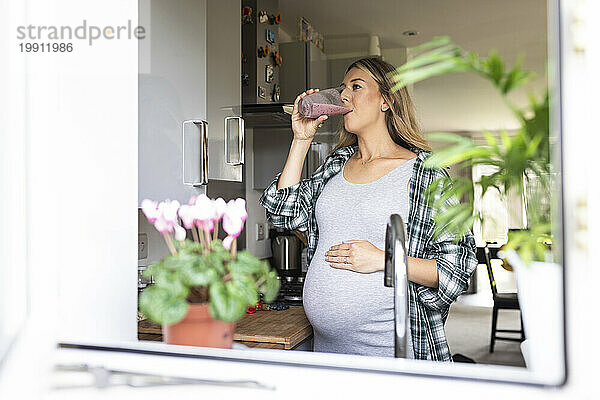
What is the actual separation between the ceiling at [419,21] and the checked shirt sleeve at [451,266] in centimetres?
199

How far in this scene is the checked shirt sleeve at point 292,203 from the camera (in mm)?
1972

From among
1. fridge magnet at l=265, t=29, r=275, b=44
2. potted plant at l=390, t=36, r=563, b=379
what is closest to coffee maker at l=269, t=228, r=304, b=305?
fridge magnet at l=265, t=29, r=275, b=44

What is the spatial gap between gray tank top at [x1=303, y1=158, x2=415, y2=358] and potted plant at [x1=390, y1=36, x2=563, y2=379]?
0.72 metres

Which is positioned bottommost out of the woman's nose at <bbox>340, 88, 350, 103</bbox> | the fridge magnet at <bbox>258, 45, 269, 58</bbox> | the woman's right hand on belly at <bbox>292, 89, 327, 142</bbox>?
the woman's right hand on belly at <bbox>292, 89, 327, 142</bbox>

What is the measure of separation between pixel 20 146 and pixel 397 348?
0.81 m

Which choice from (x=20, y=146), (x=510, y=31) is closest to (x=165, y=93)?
(x=20, y=146)

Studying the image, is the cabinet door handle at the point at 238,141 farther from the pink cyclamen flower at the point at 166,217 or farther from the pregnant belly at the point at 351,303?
the pink cyclamen flower at the point at 166,217

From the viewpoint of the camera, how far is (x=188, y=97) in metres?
1.93

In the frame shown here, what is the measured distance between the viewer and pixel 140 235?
6.84ft

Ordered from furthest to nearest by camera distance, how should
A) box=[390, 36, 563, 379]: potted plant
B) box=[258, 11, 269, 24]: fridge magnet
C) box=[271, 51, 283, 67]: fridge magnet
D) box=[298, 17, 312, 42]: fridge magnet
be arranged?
1. box=[298, 17, 312, 42]: fridge magnet
2. box=[271, 51, 283, 67]: fridge magnet
3. box=[258, 11, 269, 24]: fridge magnet
4. box=[390, 36, 563, 379]: potted plant

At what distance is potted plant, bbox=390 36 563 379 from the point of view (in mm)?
889

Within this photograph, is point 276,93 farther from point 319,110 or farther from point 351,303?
point 351,303

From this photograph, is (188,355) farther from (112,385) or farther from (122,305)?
(122,305)

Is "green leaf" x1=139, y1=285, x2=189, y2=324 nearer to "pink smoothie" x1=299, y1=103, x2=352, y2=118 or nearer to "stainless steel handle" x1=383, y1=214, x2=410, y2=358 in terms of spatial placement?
"stainless steel handle" x1=383, y1=214, x2=410, y2=358
